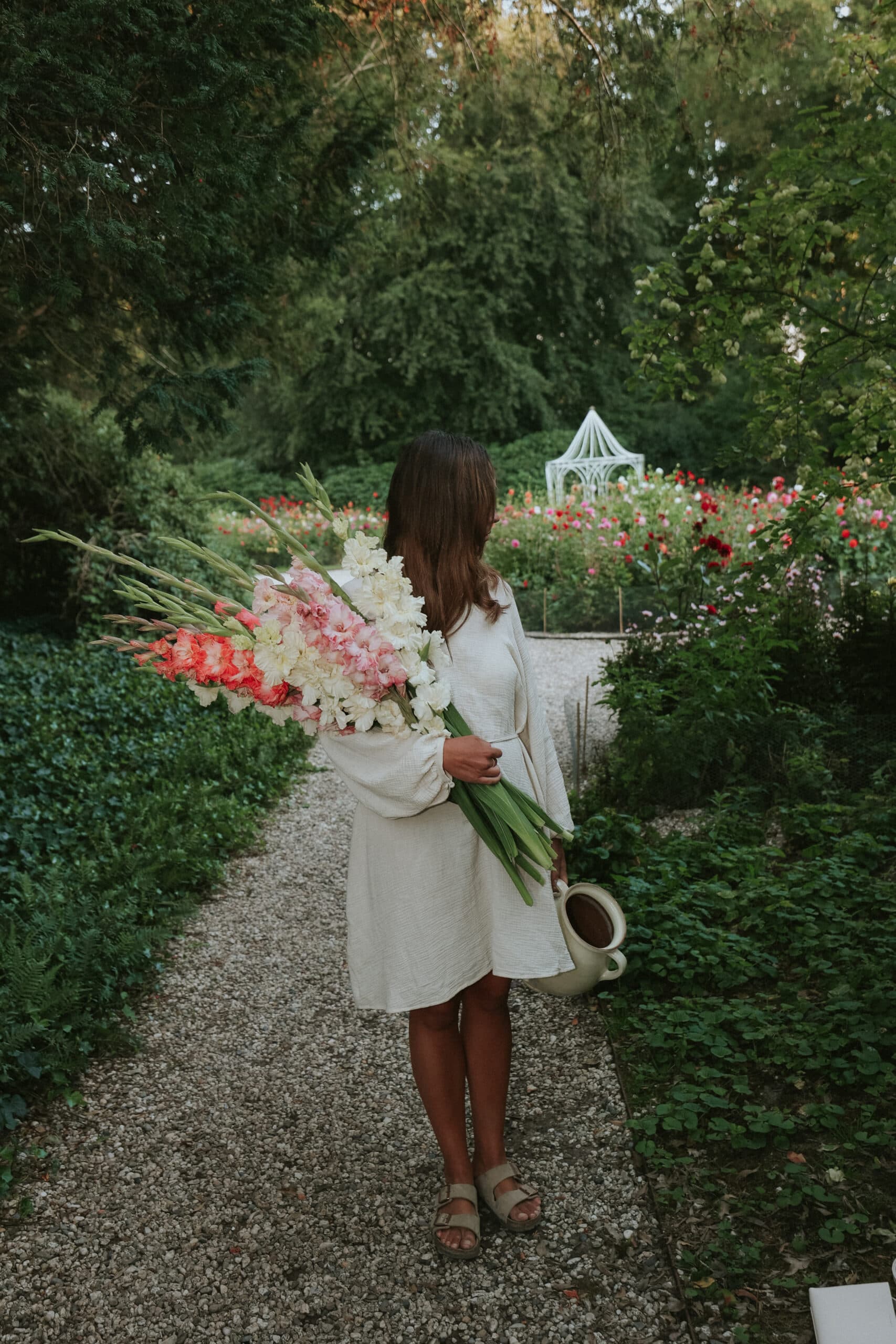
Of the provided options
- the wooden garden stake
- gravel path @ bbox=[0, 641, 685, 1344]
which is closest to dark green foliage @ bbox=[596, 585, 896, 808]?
the wooden garden stake

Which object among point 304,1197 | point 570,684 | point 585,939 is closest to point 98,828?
point 304,1197

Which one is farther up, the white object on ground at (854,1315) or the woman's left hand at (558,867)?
the woman's left hand at (558,867)

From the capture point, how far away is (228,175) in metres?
3.29

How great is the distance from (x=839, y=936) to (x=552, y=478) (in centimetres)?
1364

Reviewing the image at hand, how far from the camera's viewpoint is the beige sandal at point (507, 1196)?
2.30m

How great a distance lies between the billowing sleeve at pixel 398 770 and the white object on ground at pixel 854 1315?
1.11 m

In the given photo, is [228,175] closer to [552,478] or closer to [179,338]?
[179,338]

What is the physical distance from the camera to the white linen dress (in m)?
2.16

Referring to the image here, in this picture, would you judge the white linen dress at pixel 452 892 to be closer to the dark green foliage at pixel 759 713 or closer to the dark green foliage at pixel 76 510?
the dark green foliage at pixel 759 713

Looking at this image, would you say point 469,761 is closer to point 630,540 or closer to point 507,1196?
point 507,1196

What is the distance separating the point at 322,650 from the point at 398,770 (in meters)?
0.29

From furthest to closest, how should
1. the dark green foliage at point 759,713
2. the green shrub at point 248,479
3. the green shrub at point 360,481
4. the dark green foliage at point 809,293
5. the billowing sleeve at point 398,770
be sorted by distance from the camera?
the green shrub at point 248,479 < the green shrub at point 360,481 < the dark green foliage at point 759,713 < the dark green foliage at point 809,293 < the billowing sleeve at point 398,770

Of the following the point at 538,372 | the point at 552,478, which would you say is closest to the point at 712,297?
the point at 552,478

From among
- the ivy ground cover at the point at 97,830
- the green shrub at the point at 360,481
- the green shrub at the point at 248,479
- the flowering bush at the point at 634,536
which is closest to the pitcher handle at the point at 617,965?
the ivy ground cover at the point at 97,830
